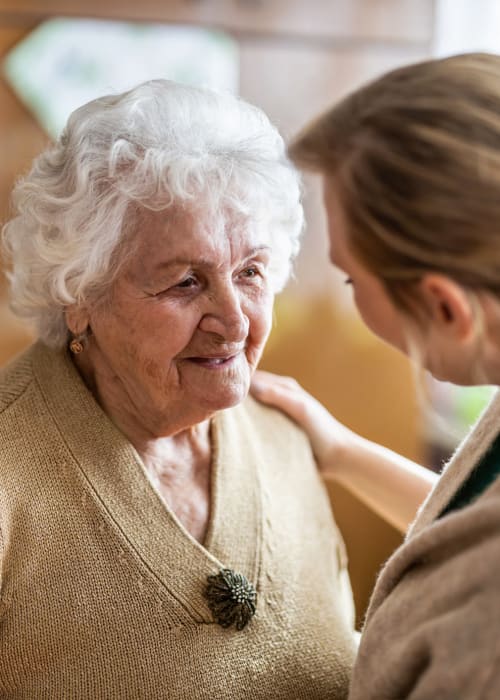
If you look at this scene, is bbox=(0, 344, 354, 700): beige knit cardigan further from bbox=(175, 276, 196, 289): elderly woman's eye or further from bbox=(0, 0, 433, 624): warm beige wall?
bbox=(0, 0, 433, 624): warm beige wall

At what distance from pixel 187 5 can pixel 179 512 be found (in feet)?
5.21

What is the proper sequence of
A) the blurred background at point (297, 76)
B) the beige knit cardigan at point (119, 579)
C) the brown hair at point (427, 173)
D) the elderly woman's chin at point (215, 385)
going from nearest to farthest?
the brown hair at point (427, 173), the beige knit cardigan at point (119, 579), the elderly woman's chin at point (215, 385), the blurred background at point (297, 76)

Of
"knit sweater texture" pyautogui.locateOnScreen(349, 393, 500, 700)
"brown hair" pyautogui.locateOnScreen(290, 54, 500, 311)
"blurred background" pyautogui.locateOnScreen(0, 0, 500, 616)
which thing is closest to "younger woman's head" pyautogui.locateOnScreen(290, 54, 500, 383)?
"brown hair" pyautogui.locateOnScreen(290, 54, 500, 311)

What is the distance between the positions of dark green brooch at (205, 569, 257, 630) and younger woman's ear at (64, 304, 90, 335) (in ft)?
1.51

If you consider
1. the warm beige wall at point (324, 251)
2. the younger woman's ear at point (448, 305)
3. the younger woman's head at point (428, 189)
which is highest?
the younger woman's head at point (428, 189)

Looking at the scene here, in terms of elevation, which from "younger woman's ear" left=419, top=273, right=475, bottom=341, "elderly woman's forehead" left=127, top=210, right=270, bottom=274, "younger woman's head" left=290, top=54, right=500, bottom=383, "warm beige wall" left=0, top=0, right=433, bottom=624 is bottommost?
"warm beige wall" left=0, top=0, right=433, bottom=624

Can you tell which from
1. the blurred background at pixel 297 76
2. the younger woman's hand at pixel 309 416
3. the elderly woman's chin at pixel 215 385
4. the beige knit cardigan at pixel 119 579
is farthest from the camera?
the blurred background at pixel 297 76

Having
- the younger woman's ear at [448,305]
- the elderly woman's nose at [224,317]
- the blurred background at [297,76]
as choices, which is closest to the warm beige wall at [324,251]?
the blurred background at [297,76]

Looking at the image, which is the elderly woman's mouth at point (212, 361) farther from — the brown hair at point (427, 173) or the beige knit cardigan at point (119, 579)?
the brown hair at point (427, 173)

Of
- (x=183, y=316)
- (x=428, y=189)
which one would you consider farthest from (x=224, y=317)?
(x=428, y=189)

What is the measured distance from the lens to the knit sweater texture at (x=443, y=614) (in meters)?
0.86

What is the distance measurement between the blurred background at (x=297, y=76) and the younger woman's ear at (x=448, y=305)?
1.52 metres

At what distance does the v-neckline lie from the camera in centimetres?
134

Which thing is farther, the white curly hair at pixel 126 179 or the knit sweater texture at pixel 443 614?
the white curly hair at pixel 126 179
